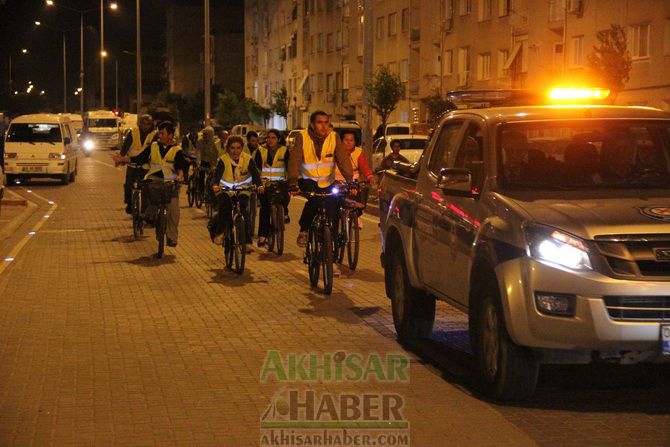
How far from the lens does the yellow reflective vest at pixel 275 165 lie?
17250 millimetres

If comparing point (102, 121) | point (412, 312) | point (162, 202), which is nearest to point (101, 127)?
point (102, 121)

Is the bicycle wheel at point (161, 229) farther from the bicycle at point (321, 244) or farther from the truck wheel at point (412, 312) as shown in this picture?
the truck wheel at point (412, 312)

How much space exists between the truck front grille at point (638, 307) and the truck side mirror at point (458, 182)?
149 centimetres

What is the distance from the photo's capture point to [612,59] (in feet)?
122

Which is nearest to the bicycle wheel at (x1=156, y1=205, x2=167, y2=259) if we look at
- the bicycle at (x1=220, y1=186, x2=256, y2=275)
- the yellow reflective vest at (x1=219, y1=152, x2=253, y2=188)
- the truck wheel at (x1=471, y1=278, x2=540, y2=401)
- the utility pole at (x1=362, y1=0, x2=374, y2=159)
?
the bicycle at (x1=220, y1=186, x2=256, y2=275)

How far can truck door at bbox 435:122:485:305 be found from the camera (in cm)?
813

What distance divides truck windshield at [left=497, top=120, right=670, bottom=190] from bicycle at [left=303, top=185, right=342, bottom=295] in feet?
13.9

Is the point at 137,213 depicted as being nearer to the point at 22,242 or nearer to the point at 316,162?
the point at 22,242

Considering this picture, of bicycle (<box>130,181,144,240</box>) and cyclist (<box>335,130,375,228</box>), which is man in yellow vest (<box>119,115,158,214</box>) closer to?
bicycle (<box>130,181,144,240</box>)

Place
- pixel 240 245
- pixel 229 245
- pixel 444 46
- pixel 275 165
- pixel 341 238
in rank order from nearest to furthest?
pixel 341 238
pixel 240 245
pixel 229 245
pixel 275 165
pixel 444 46

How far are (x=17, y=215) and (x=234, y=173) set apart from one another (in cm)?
1020

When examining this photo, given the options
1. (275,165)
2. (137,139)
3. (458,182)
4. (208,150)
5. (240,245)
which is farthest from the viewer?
(208,150)

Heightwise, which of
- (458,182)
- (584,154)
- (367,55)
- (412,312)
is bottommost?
(412,312)

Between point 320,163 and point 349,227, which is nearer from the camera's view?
point 320,163
